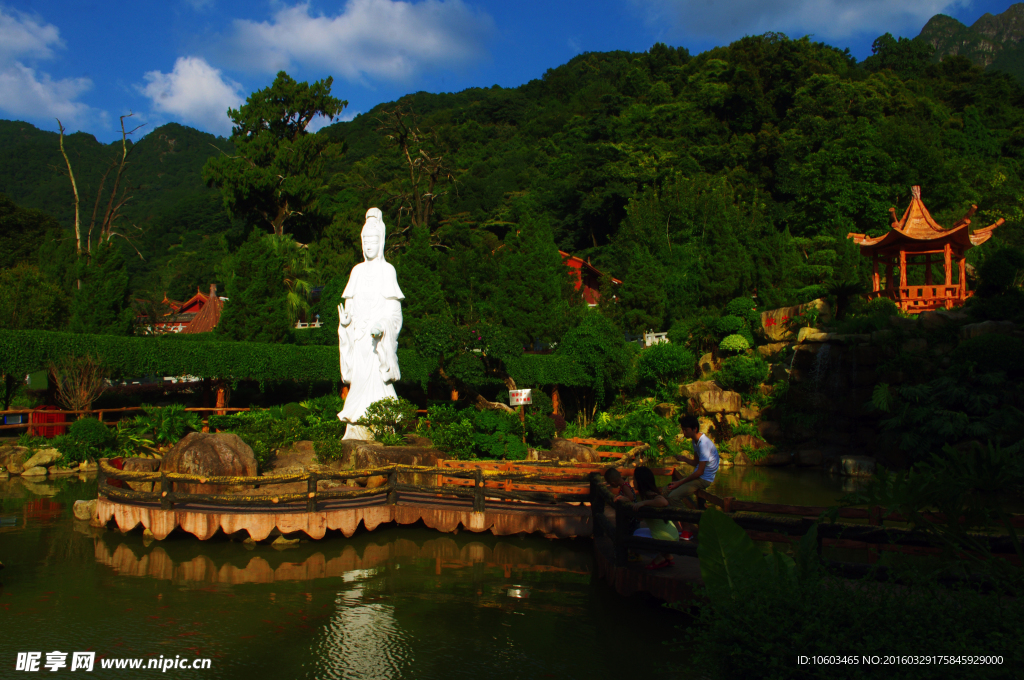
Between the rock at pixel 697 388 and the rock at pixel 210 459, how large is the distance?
15.1 meters

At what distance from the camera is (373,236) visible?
581 inches

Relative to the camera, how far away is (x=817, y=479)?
1720 centimetres

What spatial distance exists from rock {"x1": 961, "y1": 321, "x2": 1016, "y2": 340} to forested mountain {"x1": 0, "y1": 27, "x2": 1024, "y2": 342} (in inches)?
292

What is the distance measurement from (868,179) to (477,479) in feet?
110

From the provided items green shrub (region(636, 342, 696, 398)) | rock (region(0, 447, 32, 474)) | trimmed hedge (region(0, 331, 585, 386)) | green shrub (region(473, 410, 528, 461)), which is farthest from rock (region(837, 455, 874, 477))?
rock (region(0, 447, 32, 474))

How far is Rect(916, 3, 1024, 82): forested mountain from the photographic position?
3319 inches

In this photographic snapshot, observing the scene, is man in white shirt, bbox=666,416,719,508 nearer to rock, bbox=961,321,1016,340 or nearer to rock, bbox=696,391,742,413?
rock, bbox=961,321,1016,340

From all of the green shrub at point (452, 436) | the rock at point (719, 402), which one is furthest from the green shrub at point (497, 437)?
the rock at point (719, 402)

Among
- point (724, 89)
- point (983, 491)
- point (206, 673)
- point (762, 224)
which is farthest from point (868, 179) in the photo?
point (206, 673)

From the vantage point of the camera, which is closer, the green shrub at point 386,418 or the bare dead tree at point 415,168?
the green shrub at point 386,418

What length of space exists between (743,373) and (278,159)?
26563 millimetres

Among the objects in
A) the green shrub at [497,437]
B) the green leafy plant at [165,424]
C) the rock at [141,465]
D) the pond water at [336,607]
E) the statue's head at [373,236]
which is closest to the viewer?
the pond water at [336,607]

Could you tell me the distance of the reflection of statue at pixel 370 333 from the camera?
14266 millimetres

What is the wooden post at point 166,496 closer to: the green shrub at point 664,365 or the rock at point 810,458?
the rock at point 810,458
